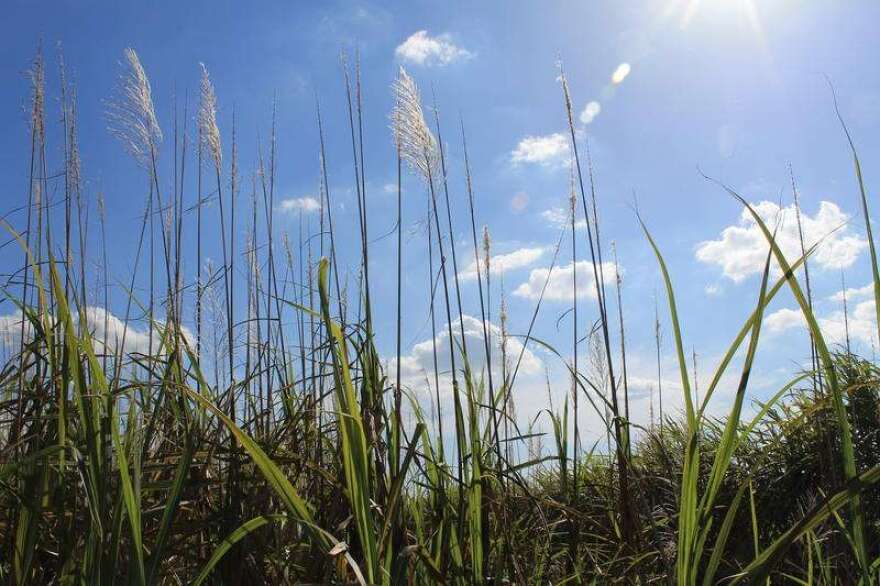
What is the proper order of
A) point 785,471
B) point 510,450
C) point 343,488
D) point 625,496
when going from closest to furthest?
point 343,488, point 625,496, point 510,450, point 785,471

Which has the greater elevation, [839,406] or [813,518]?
[839,406]

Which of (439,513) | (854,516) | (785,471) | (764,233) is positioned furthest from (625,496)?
(785,471)

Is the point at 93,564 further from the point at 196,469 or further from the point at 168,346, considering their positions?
the point at 168,346

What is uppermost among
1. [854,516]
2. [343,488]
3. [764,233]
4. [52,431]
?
[764,233]

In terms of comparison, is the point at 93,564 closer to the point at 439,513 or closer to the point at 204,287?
the point at 439,513

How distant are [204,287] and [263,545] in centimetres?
95

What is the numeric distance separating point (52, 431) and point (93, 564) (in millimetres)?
486

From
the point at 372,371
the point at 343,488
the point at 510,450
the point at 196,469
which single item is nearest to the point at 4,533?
the point at 196,469

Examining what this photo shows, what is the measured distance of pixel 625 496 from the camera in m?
1.56

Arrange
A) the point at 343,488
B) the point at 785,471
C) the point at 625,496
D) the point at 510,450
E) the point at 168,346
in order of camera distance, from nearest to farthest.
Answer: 1. the point at 343,488
2. the point at 625,496
3. the point at 168,346
4. the point at 510,450
5. the point at 785,471

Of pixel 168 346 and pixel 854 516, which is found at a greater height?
pixel 168 346

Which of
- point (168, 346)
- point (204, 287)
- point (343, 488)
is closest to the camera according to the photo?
point (343, 488)

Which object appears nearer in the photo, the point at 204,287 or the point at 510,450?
the point at 204,287

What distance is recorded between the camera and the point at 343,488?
4.74 feet
